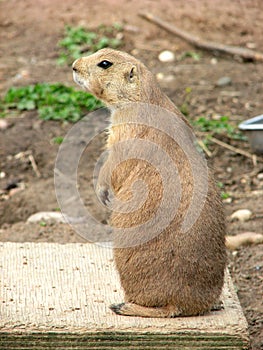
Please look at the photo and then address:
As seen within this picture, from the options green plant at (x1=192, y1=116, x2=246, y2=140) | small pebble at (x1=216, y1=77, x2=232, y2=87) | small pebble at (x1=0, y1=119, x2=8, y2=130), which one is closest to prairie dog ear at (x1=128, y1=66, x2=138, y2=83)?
green plant at (x1=192, y1=116, x2=246, y2=140)

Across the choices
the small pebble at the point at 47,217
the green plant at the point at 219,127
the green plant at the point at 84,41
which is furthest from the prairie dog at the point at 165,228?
the green plant at the point at 84,41

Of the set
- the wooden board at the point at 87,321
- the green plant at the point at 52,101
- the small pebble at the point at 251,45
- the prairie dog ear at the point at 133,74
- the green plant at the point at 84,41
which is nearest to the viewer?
the wooden board at the point at 87,321

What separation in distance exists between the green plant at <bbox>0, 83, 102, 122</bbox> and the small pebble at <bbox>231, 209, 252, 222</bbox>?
6.93 feet

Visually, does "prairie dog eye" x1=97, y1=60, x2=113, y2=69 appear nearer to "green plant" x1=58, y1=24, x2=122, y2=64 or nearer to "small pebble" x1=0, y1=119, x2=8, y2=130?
"small pebble" x1=0, y1=119, x2=8, y2=130

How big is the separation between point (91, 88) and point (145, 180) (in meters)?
0.76

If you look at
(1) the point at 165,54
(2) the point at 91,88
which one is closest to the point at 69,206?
(2) the point at 91,88

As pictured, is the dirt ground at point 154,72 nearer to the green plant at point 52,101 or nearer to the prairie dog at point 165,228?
the green plant at point 52,101

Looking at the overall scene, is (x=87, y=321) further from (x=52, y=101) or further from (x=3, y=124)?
(x=52, y=101)

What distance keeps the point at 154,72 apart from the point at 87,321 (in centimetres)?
493

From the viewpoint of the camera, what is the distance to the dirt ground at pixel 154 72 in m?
5.39

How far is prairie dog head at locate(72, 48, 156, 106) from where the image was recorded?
155 inches

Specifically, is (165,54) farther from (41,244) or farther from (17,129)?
(41,244)

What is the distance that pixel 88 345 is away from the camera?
344 centimetres

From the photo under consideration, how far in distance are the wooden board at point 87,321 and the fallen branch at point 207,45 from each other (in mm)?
4724
